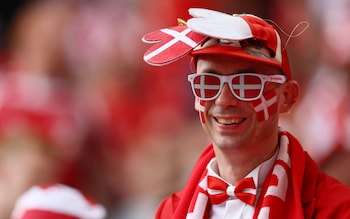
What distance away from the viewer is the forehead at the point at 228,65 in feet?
7.70

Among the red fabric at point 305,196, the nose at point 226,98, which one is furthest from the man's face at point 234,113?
the red fabric at point 305,196

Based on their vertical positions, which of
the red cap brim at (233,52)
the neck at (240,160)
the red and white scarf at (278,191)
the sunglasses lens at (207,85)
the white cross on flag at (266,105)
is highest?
the red cap brim at (233,52)

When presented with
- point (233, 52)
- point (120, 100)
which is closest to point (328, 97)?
point (120, 100)

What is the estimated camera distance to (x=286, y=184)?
2369 millimetres

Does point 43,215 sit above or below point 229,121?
below

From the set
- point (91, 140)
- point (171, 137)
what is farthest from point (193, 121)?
point (91, 140)

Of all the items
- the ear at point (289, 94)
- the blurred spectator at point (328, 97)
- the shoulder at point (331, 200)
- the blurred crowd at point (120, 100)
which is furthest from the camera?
A: the blurred crowd at point (120, 100)

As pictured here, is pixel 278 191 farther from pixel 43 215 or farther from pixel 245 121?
pixel 43 215

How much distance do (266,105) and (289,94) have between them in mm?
119

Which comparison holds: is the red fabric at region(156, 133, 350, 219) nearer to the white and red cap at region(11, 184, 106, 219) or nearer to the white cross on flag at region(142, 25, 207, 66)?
the white cross on flag at region(142, 25, 207, 66)

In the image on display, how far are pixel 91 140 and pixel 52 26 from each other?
62 centimetres

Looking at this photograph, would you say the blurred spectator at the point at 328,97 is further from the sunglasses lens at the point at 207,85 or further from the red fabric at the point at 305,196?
the sunglasses lens at the point at 207,85

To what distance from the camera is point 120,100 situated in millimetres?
4215

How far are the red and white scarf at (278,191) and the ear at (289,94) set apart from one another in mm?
74
